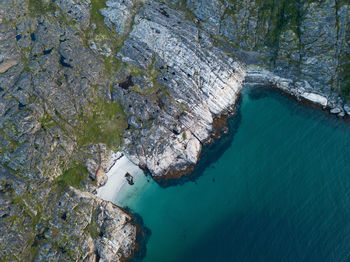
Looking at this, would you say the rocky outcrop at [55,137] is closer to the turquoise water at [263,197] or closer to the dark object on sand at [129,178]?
the dark object on sand at [129,178]

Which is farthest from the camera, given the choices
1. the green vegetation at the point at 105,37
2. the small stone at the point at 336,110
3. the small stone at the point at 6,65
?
the green vegetation at the point at 105,37

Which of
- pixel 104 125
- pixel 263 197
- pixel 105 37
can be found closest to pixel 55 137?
pixel 104 125

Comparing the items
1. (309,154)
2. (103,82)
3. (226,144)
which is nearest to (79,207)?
(103,82)

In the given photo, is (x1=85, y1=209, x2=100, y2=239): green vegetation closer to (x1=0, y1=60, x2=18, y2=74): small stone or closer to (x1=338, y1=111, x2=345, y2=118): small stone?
(x1=0, y1=60, x2=18, y2=74): small stone

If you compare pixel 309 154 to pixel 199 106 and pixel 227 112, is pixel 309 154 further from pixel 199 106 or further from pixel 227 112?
pixel 199 106

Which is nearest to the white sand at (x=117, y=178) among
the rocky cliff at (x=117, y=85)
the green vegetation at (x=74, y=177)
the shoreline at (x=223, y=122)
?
the rocky cliff at (x=117, y=85)
